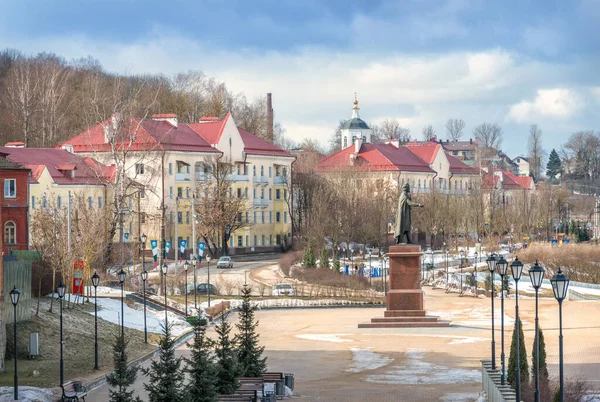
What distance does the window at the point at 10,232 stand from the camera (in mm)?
65250

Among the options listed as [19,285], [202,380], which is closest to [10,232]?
[19,285]

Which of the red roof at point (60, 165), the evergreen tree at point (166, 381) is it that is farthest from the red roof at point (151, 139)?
the evergreen tree at point (166, 381)

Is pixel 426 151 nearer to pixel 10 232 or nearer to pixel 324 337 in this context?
pixel 10 232

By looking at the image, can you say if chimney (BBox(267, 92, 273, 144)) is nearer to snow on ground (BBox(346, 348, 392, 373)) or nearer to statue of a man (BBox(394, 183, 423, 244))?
statue of a man (BBox(394, 183, 423, 244))

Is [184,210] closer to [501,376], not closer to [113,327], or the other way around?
[113,327]

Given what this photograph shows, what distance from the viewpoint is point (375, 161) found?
115562mm

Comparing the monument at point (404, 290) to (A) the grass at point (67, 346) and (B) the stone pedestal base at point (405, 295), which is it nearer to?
(B) the stone pedestal base at point (405, 295)

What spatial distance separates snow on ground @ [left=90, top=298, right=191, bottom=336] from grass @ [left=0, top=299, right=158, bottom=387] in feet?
3.03

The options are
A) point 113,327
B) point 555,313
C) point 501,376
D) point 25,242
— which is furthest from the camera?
point 25,242

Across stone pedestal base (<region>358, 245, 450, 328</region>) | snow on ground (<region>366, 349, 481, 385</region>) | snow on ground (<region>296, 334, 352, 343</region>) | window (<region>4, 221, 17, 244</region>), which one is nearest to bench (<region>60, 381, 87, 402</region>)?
snow on ground (<region>366, 349, 481, 385</region>)

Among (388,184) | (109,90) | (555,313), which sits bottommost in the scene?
(555,313)

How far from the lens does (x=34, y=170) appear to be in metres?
79.4

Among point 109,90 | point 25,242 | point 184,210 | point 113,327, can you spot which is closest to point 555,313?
point 113,327

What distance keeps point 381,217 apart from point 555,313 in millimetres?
35537
